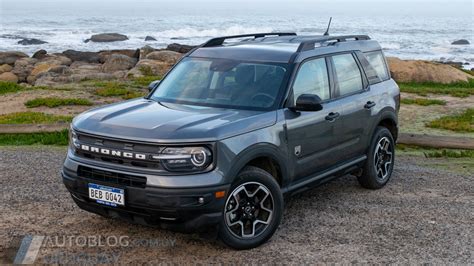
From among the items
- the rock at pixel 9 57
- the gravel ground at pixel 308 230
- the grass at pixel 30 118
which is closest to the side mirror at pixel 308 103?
the gravel ground at pixel 308 230

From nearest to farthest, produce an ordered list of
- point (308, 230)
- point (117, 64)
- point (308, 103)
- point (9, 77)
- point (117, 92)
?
1. point (308, 103)
2. point (308, 230)
3. point (117, 92)
4. point (9, 77)
5. point (117, 64)

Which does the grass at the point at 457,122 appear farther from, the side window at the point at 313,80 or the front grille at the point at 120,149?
the front grille at the point at 120,149

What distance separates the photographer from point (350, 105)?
283 inches

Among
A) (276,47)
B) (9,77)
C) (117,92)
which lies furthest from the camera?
(9,77)

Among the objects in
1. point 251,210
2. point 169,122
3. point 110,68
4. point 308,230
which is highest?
point 169,122

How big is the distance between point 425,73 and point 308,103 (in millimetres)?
14460

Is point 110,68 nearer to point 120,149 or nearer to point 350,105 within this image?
point 350,105

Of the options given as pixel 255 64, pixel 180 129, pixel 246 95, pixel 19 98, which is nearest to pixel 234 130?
pixel 180 129

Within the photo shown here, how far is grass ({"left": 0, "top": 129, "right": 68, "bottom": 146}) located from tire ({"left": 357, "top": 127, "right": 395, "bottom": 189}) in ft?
17.9

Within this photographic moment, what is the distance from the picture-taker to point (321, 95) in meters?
6.84

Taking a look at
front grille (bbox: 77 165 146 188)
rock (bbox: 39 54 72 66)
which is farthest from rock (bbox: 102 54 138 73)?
front grille (bbox: 77 165 146 188)

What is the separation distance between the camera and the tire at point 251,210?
5.60 metres

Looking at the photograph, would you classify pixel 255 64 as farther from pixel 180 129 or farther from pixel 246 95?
pixel 180 129

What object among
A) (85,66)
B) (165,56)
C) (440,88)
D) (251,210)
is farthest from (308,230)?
(85,66)
